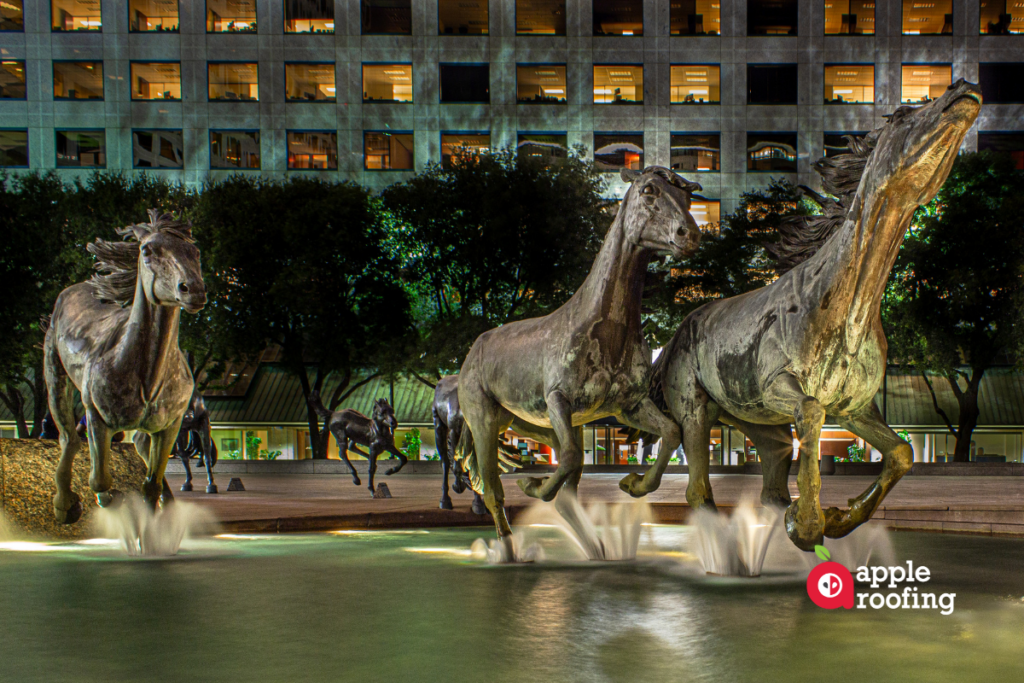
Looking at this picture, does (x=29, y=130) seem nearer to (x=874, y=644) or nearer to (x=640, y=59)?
(x=640, y=59)

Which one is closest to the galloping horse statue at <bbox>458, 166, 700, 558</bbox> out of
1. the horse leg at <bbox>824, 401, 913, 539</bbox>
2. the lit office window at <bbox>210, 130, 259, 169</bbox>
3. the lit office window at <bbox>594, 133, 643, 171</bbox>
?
the horse leg at <bbox>824, 401, 913, 539</bbox>

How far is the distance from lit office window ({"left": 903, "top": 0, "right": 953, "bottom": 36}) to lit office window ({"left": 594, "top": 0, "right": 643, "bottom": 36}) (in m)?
13.0

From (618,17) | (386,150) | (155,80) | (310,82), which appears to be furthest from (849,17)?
(155,80)

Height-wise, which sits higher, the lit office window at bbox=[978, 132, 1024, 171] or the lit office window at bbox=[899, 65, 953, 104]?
the lit office window at bbox=[899, 65, 953, 104]

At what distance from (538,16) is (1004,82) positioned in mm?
22968

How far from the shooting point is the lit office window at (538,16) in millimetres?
48531

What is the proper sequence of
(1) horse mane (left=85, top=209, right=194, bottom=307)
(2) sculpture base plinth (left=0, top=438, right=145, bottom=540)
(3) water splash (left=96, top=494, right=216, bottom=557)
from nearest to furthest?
(3) water splash (left=96, top=494, right=216, bottom=557), (1) horse mane (left=85, top=209, right=194, bottom=307), (2) sculpture base plinth (left=0, top=438, right=145, bottom=540)

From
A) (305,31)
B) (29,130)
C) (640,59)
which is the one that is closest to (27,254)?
(29,130)

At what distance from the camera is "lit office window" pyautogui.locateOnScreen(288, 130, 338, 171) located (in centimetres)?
4809

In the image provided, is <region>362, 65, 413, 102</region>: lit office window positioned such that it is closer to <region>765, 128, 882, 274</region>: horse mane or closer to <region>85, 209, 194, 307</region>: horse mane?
<region>85, 209, 194, 307</region>: horse mane

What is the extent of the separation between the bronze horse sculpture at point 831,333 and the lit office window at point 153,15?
47541mm

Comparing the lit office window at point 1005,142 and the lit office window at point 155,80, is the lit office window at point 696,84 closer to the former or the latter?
the lit office window at point 1005,142

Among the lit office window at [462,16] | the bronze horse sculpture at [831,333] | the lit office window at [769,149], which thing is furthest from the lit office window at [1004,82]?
the bronze horse sculpture at [831,333]

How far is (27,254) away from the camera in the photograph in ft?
111
